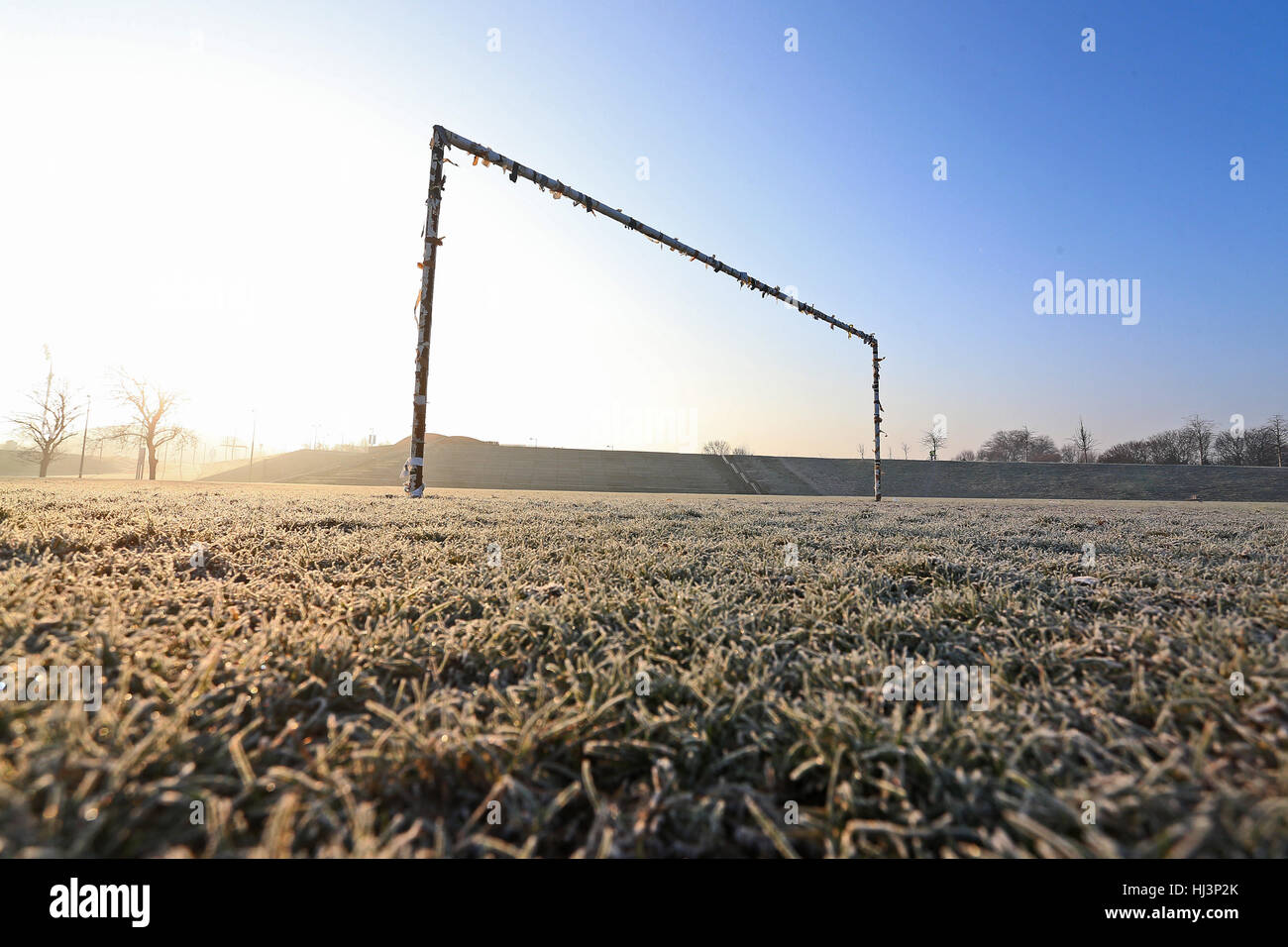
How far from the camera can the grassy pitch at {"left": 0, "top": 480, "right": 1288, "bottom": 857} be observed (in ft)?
2.79

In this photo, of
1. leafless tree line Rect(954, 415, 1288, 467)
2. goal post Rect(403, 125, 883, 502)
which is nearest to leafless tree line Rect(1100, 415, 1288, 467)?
leafless tree line Rect(954, 415, 1288, 467)

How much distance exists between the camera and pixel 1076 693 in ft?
4.38

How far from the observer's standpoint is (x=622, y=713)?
1.26 m

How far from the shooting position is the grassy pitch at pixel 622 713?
85 centimetres

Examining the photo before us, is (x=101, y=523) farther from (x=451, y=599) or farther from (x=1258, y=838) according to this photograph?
(x=1258, y=838)

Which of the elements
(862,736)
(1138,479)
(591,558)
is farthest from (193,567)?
(1138,479)
